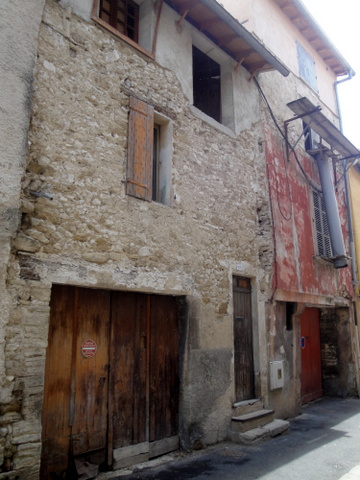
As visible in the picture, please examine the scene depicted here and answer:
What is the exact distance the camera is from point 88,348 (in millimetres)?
4496

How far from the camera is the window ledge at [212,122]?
623 cm

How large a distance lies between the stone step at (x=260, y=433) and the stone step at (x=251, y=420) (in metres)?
0.05

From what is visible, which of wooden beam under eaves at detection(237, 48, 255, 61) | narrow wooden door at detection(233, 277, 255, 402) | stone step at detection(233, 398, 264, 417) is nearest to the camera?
stone step at detection(233, 398, 264, 417)

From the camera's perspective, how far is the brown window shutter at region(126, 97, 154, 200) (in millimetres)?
4973

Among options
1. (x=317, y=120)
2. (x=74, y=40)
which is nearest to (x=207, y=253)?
(x=74, y=40)

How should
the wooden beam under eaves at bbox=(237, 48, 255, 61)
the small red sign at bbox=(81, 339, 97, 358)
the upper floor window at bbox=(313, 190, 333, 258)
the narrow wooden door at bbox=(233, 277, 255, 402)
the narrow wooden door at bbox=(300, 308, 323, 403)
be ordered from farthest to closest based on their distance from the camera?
the narrow wooden door at bbox=(300, 308, 323, 403), the upper floor window at bbox=(313, 190, 333, 258), the wooden beam under eaves at bbox=(237, 48, 255, 61), the narrow wooden door at bbox=(233, 277, 255, 402), the small red sign at bbox=(81, 339, 97, 358)

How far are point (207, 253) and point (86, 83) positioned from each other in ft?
9.42

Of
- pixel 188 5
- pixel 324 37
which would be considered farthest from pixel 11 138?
pixel 324 37

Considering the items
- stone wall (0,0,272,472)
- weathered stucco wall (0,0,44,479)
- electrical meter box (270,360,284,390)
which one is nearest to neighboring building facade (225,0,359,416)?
electrical meter box (270,360,284,390)

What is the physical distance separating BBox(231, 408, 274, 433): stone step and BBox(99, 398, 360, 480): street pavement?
27 cm

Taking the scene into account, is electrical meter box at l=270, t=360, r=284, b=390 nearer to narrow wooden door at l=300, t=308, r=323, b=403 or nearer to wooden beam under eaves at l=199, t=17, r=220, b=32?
narrow wooden door at l=300, t=308, r=323, b=403

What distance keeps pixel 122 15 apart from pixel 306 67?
646cm

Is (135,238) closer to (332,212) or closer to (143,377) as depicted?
(143,377)

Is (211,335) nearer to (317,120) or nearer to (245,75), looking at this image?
(245,75)
